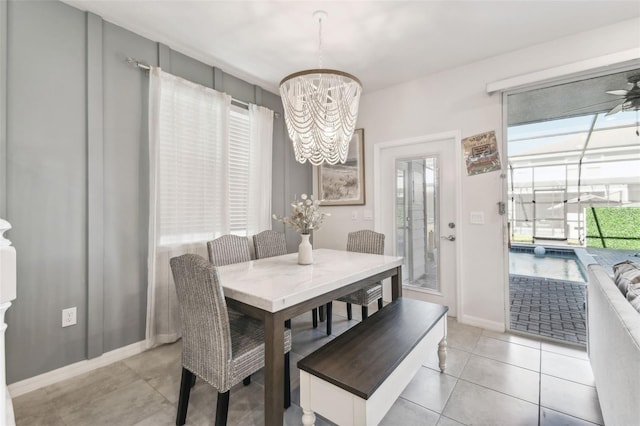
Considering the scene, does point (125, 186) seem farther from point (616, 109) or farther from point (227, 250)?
point (616, 109)

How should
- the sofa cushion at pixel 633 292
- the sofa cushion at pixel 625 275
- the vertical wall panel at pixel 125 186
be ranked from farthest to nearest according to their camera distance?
the vertical wall panel at pixel 125 186
the sofa cushion at pixel 625 275
the sofa cushion at pixel 633 292

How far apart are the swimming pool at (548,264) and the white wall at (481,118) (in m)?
0.29

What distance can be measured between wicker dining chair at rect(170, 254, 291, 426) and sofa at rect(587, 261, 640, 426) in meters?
1.40

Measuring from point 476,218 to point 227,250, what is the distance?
2483 millimetres

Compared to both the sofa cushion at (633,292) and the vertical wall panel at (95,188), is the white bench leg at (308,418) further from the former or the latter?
the vertical wall panel at (95,188)

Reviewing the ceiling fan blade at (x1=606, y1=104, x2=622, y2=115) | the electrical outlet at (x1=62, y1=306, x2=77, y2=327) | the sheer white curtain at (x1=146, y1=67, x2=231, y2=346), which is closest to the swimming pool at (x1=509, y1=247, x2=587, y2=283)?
the ceiling fan blade at (x1=606, y1=104, x2=622, y2=115)

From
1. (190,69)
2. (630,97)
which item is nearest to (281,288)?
(190,69)

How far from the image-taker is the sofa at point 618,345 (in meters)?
0.94

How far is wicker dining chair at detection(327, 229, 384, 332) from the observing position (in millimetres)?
2564

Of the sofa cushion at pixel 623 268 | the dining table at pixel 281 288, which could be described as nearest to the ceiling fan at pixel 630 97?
A: the sofa cushion at pixel 623 268

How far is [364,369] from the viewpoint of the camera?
1322 millimetres

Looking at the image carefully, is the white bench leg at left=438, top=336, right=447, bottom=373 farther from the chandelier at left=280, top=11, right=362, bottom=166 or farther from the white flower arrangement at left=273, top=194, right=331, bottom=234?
the chandelier at left=280, top=11, right=362, bottom=166

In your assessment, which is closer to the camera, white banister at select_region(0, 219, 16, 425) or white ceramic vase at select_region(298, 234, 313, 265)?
white banister at select_region(0, 219, 16, 425)

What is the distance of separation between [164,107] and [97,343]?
2006 mm
